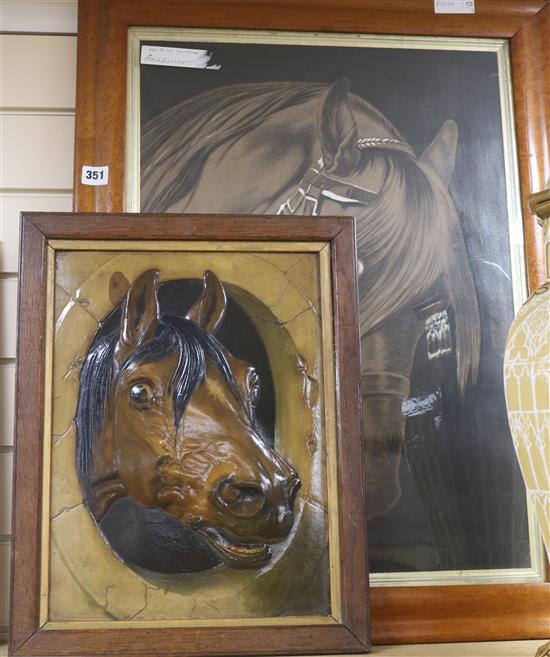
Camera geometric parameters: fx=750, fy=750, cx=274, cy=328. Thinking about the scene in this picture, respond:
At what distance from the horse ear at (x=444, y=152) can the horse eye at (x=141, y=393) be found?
0.56m

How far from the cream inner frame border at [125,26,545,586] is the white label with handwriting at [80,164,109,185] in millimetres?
32

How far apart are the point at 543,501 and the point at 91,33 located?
3.04 feet

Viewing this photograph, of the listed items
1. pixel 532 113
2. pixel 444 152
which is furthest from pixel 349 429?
pixel 532 113

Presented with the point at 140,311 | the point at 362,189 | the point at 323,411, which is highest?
the point at 362,189

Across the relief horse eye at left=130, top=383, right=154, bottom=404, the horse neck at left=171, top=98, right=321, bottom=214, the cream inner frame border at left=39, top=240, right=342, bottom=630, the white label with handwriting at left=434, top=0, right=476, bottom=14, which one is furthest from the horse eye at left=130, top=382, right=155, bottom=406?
the white label with handwriting at left=434, top=0, right=476, bottom=14

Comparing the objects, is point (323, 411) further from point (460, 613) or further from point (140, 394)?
point (460, 613)

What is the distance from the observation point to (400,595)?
105cm

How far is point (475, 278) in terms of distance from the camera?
1150 millimetres

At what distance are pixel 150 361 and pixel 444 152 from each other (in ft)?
1.88

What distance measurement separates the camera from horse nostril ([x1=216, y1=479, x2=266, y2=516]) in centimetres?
93

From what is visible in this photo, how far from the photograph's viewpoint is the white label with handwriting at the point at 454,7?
1201 millimetres

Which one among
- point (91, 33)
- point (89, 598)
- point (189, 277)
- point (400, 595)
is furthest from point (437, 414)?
point (91, 33)

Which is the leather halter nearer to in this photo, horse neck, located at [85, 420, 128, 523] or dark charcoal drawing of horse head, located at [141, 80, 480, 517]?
dark charcoal drawing of horse head, located at [141, 80, 480, 517]

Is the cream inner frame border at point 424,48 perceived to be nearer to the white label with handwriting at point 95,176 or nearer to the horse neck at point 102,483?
the white label with handwriting at point 95,176
